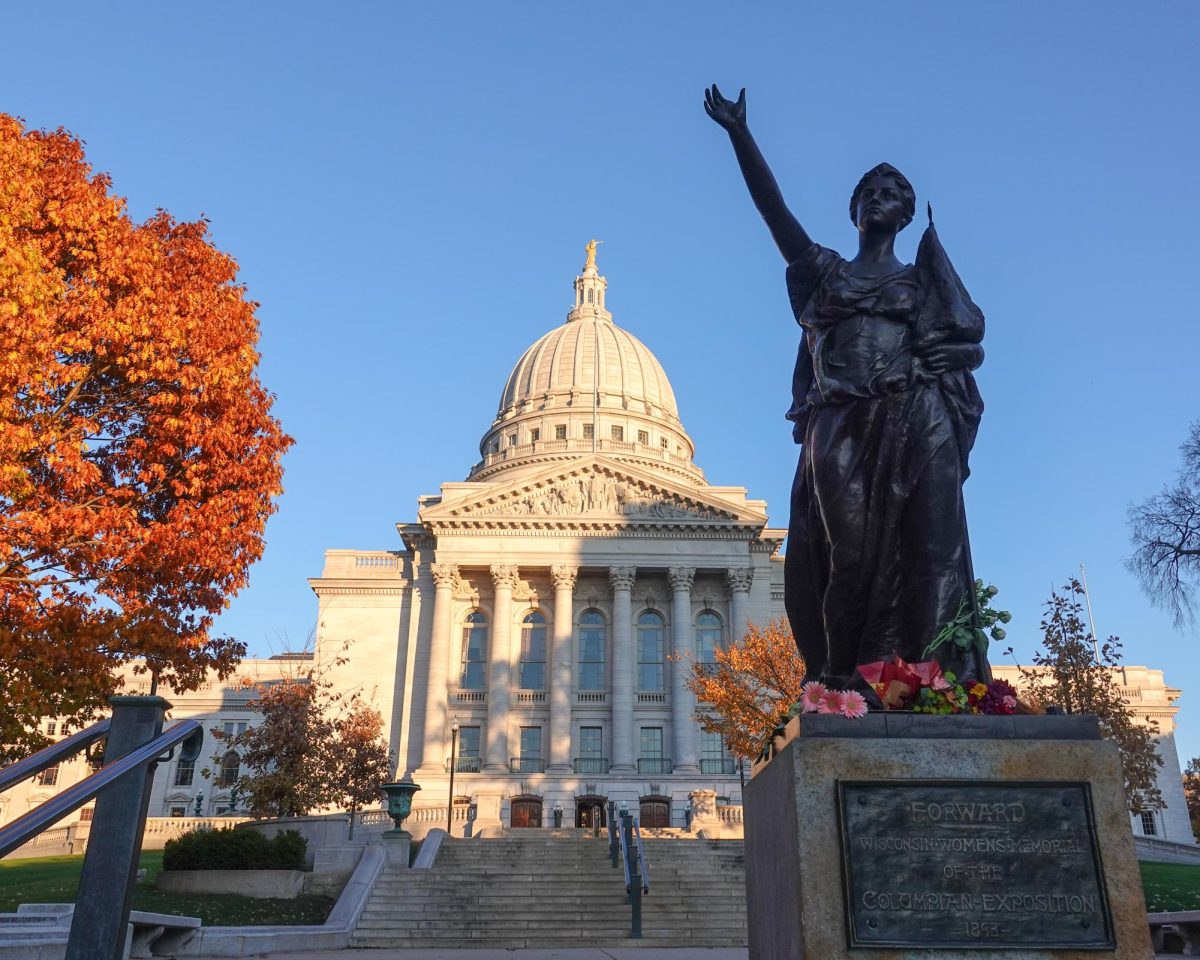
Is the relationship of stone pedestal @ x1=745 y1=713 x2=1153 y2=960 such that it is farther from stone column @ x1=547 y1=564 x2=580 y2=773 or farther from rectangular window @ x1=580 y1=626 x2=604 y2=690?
rectangular window @ x1=580 y1=626 x2=604 y2=690

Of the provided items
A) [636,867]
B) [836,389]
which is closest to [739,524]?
[636,867]

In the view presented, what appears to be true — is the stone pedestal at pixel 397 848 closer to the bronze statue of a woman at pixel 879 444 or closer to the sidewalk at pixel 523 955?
the sidewalk at pixel 523 955

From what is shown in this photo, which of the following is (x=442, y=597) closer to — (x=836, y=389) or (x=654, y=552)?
(x=654, y=552)

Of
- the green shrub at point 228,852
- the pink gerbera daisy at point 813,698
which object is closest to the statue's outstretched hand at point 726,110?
the pink gerbera daisy at point 813,698

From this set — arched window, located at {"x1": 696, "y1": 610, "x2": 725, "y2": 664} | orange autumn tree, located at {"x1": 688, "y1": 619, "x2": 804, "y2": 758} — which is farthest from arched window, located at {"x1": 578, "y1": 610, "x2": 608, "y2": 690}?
orange autumn tree, located at {"x1": 688, "y1": 619, "x2": 804, "y2": 758}

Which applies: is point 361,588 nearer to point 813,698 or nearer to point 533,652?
point 533,652

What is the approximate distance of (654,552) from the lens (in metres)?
56.7

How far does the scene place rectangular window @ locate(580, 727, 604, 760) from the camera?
53719mm

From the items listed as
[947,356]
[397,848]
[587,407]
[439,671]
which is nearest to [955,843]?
[947,356]

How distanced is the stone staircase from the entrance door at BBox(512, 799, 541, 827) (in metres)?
22.2

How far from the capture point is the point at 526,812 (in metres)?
50.6

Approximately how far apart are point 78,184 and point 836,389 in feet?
47.0

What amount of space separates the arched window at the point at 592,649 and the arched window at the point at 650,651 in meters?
1.96

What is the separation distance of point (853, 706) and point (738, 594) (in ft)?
171
